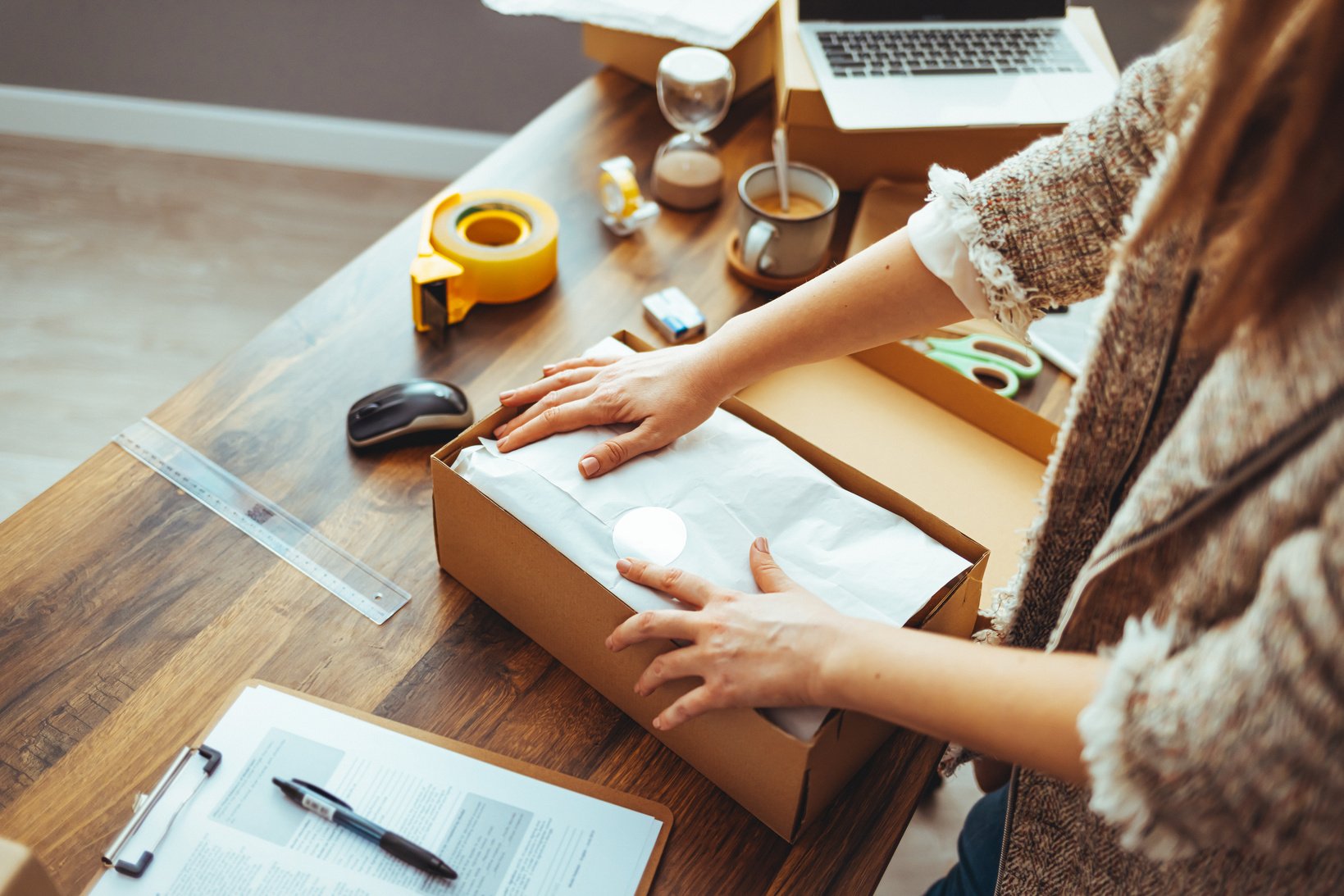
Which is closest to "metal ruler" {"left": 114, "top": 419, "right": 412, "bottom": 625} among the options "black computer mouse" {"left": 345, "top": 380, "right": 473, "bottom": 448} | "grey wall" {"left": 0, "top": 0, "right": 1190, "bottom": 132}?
"black computer mouse" {"left": 345, "top": 380, "right": 473, "bottom": 448}

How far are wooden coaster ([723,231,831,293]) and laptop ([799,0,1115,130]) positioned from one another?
19cm

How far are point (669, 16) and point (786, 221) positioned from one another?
453mm

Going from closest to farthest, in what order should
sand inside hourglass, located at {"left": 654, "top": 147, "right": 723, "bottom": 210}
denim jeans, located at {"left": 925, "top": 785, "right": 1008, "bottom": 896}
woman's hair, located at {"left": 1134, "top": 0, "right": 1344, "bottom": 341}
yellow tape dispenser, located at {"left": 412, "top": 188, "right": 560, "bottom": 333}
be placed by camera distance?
woman's hair, located at {"left": 1134, "top": 0, "right": 1344, "bottom": 341} < denim jeans, located at {"left": 925, "top": 785, "right": 1008, "bottom": 896} < yellow tape dispenser, located at {"left": 412, "top": 188, "right": 560, "bottom": 333} < sand inside hourglass, located at {"left": 654, "top": 147, "right": 723, "bottom": 210}

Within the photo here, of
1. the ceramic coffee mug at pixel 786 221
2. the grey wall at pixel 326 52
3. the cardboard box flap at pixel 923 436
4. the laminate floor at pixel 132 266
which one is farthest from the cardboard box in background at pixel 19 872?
the grey wall at pixel 326 52

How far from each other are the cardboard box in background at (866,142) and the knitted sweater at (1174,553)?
505 mm

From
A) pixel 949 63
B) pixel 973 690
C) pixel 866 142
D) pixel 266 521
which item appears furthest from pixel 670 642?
pixel 949 63

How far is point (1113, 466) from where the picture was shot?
677 millimetres

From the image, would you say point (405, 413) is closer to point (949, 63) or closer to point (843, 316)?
point (843, 316)

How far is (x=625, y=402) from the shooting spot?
84cm

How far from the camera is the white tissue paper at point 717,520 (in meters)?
0.72

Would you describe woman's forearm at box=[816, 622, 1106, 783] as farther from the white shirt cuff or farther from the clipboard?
the white shirt cuff

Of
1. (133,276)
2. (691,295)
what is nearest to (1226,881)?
(691,295)

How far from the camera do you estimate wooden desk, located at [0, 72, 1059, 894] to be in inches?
28.2

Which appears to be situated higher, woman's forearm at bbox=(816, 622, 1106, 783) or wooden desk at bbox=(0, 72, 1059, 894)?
woman's forearm at bbox=(816, 622, 1106, 783)
